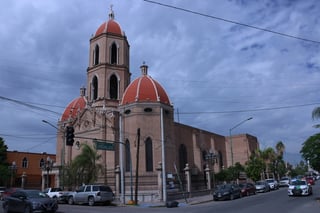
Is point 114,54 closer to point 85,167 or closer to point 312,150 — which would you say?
point 85,167

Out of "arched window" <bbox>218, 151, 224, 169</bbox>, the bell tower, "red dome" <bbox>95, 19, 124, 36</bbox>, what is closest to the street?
the bell tower

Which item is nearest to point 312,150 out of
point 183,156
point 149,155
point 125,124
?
point 149,155

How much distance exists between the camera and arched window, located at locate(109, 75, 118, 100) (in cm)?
4628

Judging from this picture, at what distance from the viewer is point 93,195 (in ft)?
88.1

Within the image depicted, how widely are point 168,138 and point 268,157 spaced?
2990 centimetres

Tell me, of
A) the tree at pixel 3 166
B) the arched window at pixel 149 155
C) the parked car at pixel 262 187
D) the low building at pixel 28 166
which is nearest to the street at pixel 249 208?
the arched window at pixel 149 155

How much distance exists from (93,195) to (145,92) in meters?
16.9

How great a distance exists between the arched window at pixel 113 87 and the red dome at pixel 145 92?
5116 millimetres

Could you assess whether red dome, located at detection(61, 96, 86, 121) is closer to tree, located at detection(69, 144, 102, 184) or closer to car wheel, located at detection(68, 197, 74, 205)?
tree, located at detection(69, 144, 102, 184)

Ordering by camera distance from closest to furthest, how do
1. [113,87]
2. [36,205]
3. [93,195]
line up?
[36,205]
[93,195]
[113,87]

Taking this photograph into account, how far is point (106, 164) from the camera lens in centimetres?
3922

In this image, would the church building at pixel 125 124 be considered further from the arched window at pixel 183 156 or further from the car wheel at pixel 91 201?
the car wheel at pixel 91 201

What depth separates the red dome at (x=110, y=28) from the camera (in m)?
47.2

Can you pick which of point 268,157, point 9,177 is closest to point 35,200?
point 9,177
